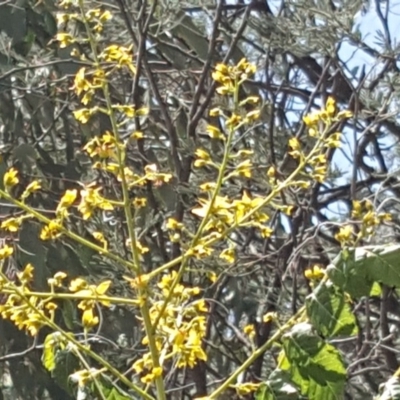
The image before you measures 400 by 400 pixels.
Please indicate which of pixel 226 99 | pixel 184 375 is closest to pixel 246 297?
pixel 184 375

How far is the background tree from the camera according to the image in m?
2.87

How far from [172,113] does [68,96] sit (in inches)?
12.8

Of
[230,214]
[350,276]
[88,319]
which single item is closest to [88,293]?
[88,319]

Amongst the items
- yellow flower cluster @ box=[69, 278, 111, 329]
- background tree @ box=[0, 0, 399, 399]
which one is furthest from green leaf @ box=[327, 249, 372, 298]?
background tree @ box=[0, 0, 399, 399]

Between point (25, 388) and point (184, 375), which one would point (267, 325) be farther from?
point (25, 388)

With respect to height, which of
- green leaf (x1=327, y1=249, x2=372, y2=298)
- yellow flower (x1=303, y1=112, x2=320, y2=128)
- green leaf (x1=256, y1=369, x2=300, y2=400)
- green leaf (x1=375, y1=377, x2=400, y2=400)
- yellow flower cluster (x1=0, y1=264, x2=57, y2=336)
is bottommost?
green leaf (x1=256, y1=369, x2=300, y2=400)

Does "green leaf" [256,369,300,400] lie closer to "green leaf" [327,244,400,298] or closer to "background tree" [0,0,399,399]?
"green leaf" [327,244,400,298]

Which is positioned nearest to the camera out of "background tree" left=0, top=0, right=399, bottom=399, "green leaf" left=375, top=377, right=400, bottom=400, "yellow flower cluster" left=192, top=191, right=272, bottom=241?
"green leaf" left=375, top=377, right=400, bottom=400

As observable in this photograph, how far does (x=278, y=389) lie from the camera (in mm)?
1561

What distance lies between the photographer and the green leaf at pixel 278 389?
1553mm

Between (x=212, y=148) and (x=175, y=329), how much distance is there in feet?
5.65

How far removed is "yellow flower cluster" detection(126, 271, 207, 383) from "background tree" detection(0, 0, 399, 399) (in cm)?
103

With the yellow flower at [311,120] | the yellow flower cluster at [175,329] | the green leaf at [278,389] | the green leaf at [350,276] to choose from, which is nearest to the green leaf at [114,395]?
the yellow flower cluster at [175,329]

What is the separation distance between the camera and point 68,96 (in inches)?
144
